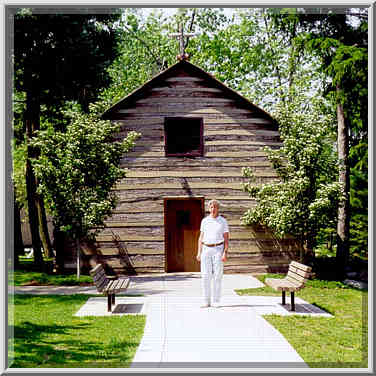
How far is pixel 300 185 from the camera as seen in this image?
591 inches

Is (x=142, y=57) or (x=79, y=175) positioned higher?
(x=142, y=57)

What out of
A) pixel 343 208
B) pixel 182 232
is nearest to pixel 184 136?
pixel 182 232

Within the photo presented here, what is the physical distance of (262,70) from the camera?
31578 mm

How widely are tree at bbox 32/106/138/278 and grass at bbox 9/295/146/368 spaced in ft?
12.8

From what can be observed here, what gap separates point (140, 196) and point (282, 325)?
8070mm

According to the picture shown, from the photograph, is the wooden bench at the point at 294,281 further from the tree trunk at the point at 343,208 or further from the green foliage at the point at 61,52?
the green foliage at the point at 61,52

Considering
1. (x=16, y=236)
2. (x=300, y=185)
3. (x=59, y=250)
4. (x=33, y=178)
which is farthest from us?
(x=16, y=236)

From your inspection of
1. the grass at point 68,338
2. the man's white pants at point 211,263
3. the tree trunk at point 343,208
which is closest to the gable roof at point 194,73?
the tree trunk at point 343,208

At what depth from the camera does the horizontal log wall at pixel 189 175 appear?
16219mm

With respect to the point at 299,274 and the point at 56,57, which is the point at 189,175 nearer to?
the point at 56,57

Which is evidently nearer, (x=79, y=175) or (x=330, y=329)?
(x=330, y=329)

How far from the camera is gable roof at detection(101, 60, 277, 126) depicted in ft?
54.1

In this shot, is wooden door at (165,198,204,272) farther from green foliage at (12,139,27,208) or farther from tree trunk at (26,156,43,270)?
green foliage at (12,139,27,208)

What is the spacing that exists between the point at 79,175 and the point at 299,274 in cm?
705
